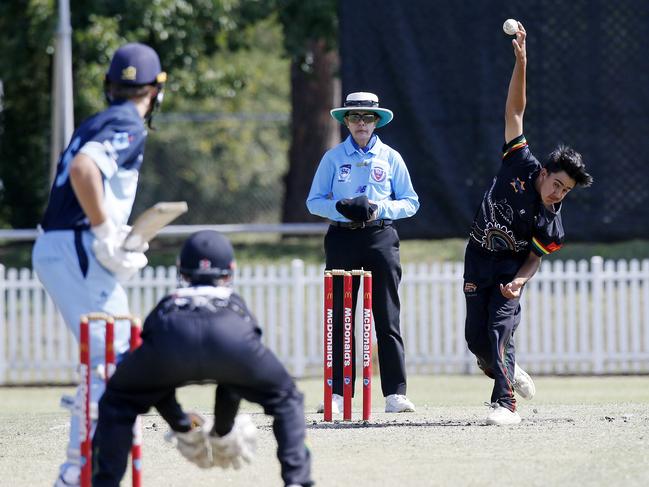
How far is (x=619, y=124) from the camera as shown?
12789 millimetres

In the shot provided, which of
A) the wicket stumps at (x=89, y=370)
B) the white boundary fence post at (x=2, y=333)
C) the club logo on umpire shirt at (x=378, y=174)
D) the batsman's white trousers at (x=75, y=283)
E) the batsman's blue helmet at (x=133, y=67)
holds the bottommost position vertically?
the white boundary fence post at (x=2, y=333)

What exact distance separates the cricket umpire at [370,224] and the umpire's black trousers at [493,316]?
2.18 ft

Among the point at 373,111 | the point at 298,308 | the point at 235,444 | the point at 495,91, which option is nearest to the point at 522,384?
the point at 373,111

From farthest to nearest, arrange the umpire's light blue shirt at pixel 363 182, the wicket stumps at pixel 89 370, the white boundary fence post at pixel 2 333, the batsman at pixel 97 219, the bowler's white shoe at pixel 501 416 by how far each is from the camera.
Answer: the white boundary fence post at pixel 2 333 → the umpire's light blue shirt at pixel 363 182 → the bowler's white shoe at pixel 501 416 → the batsman at pixel 97 219 → the wicket stumps at pixel 89 370

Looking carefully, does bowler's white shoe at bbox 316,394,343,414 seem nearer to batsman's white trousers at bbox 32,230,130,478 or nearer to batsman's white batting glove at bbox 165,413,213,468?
batsman's white batting glove at bbox 165,413,213,468

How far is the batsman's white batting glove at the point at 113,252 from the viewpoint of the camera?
5379 mm

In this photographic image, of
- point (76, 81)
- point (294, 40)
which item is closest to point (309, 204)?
point (294, 40)

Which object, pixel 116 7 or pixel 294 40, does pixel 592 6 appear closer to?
pixel 294 40

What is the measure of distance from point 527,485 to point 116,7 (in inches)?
463

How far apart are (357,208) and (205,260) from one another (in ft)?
9.39

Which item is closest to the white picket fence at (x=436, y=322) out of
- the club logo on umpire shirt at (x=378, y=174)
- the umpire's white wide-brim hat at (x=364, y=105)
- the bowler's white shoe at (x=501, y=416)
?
the umpire's white wide-brim hat at (x=364, y=105)

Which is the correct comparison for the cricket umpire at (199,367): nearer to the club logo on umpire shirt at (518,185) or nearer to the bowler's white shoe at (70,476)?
the bowler's white shoe at (70,476)

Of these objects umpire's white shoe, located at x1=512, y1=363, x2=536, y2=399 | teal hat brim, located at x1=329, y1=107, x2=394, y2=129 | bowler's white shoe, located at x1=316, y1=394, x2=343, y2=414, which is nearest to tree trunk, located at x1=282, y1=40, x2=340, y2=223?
teal hat brim, located at x1=329, y1=107, x2=394, y2=129

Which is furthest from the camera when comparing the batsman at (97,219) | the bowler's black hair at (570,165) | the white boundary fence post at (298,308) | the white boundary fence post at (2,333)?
the white boundary fence post at (298,308)
